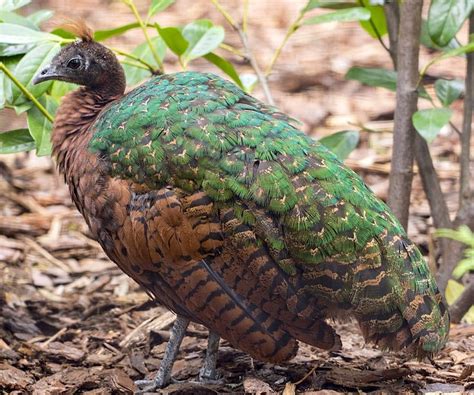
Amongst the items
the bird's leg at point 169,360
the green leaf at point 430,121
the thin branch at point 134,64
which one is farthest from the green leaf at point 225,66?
the bird's leg at point 169,360

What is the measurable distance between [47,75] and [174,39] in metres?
0.92

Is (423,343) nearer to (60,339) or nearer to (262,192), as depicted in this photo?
(262,192)

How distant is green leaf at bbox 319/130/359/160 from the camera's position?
6.55 meters

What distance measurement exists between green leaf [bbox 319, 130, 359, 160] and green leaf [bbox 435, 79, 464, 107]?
25.6 inches

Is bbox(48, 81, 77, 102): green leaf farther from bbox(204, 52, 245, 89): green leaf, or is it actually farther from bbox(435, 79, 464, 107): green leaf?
bbox(435, 79, 464, 107): green leaf

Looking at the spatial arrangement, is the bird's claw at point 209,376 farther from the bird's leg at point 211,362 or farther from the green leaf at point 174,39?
the green leaf at point 174,39

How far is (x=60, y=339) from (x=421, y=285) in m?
2.72

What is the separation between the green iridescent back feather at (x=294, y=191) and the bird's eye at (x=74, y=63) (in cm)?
81

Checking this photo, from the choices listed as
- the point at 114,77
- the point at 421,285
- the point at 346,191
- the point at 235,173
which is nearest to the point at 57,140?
the point at 114,77

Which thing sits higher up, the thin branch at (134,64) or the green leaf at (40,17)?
the green leaf at (40,17)

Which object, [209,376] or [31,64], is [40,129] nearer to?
[31,64]

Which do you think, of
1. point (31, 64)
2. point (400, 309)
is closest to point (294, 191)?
point (400, 309)

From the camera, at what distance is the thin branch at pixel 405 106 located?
6.03 meters

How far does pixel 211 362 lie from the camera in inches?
219
